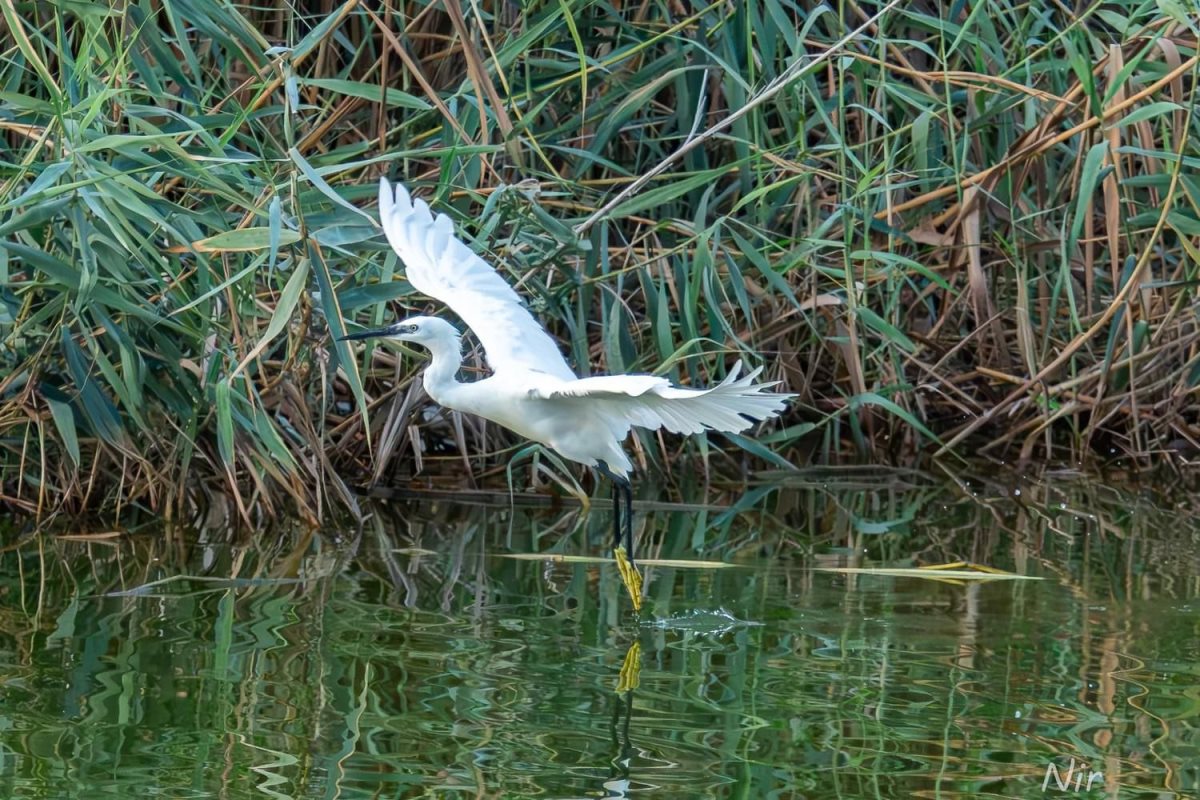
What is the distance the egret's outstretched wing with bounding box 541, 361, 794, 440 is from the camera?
3.14 meters

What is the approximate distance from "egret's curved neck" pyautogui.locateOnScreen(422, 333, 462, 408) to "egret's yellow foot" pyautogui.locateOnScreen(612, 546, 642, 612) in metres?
0.55

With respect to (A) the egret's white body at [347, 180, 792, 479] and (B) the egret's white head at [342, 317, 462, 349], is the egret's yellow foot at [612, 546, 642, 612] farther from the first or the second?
(B) the egret's white head at [342, 317, 462, 349]

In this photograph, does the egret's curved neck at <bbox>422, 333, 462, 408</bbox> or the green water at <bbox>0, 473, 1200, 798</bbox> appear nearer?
the green water at <bbox>0, 473, 1200, 798</bbox>

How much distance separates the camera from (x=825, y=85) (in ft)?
18.9

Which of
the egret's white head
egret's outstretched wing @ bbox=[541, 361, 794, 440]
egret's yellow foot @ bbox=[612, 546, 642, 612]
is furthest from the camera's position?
the egret's white head

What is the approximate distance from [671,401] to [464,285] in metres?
0.90

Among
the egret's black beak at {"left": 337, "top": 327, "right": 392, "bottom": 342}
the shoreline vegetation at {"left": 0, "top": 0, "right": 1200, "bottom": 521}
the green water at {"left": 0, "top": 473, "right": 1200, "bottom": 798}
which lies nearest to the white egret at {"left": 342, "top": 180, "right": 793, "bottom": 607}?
the egret's black beak at {"left": 337, "top": 327, "right": 392, "bottom": 342}

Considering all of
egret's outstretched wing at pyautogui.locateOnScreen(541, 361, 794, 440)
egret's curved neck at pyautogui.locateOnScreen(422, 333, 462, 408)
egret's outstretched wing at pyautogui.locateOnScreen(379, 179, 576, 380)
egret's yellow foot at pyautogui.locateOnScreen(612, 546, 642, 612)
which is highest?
egret's outstretched wing at pyautogui.locateOnScreen(379, 179, 576, 380)

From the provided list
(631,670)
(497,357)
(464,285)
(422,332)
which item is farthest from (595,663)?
(464,285)

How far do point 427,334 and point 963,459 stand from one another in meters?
2.39

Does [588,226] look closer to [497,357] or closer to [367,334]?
[497,357]

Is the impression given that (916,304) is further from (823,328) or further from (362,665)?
(362,665)

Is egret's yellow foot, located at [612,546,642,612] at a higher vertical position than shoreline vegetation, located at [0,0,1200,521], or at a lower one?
lower

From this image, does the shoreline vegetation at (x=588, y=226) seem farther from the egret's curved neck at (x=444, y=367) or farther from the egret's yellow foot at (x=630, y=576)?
the egret's yellow foot at (x=630, y=576)
